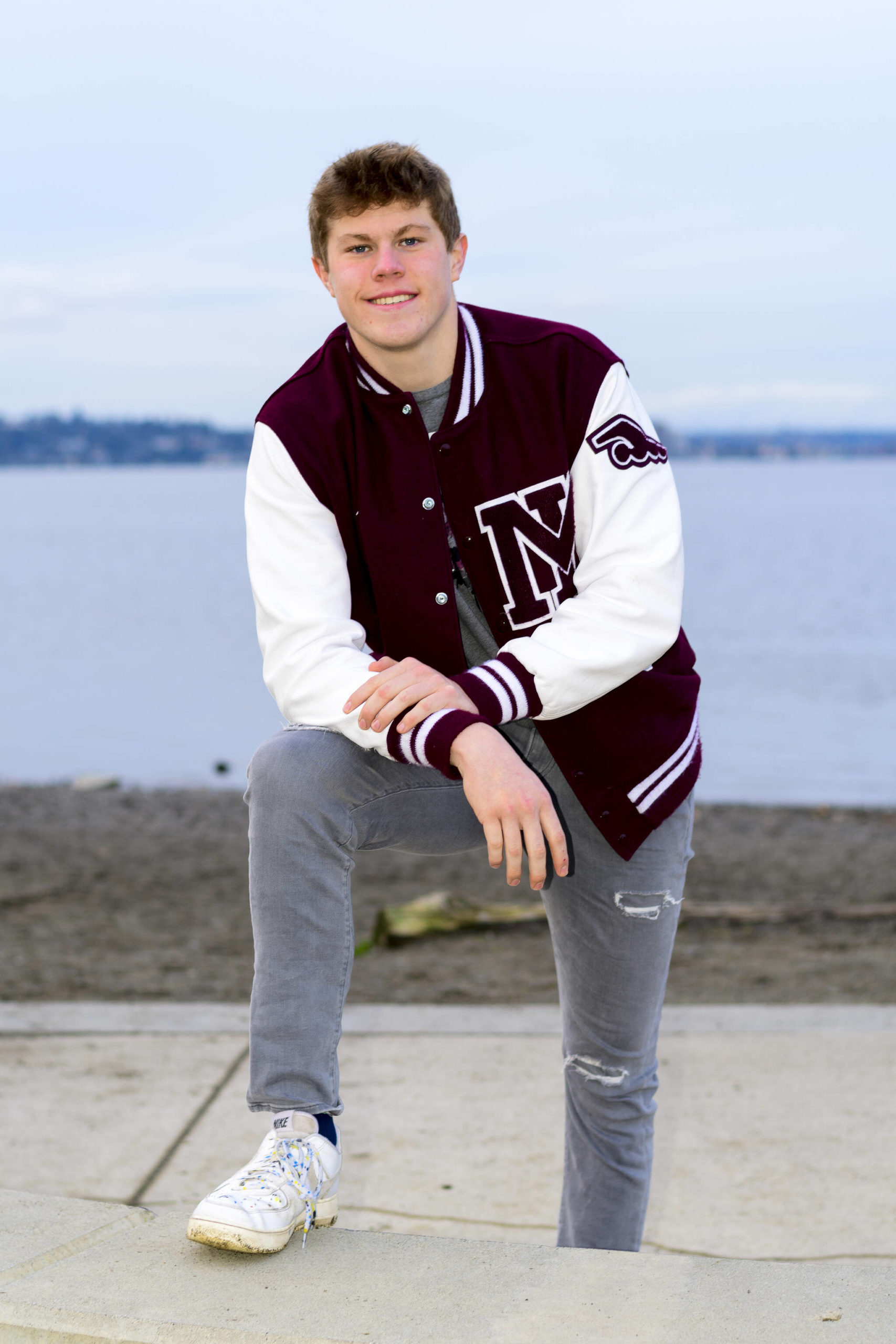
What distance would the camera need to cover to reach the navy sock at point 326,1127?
7.60 feet

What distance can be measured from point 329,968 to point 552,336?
1.28 metres

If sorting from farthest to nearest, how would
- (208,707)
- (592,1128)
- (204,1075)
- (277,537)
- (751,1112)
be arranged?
1. (208,707)
2. (204,1075)
3. (751,1112)
4. (592,1128)
5. (277,537)

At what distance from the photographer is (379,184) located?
2.58 m

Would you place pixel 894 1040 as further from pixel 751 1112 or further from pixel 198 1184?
pixel 198 1184

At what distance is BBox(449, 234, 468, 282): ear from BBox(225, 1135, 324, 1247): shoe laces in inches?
63.8

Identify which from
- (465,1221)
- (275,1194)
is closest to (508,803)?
(275,1194)

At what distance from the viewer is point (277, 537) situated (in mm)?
2572

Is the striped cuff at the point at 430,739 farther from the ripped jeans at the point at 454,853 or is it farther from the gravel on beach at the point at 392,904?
the gravel on beach at the point at 392,904

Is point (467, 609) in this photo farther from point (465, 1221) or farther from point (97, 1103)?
point (97, 1103)

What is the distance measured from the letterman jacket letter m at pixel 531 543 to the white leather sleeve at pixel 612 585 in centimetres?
3

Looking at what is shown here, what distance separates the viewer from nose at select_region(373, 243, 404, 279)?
101 inches

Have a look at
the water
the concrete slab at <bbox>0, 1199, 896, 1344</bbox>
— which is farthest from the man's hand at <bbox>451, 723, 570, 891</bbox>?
the water

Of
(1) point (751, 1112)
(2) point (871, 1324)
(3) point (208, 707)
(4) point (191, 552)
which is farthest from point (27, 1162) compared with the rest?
(4) point (191, 552)

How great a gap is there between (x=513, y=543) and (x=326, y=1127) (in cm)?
109
